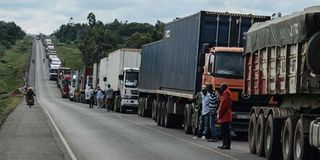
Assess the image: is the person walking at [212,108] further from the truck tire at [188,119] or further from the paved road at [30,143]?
the paved road at [30,143]

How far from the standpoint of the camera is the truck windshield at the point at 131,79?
43.8 metres

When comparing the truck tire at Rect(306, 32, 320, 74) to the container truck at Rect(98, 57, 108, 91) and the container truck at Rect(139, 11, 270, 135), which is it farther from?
the container truck at Rect(98, 57, 108, 91)

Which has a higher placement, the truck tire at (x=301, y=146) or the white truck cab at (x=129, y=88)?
the white truck cab at (x=129, y=88)

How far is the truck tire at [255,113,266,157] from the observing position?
17.2 metres

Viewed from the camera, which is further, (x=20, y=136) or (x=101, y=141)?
(x=20, y=136)


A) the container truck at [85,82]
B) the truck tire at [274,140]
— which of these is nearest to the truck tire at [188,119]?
the truck tire at [274,140]

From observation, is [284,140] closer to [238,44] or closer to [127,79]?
[238,44]

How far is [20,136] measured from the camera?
74.1 ft

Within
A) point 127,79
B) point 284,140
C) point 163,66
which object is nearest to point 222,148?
point 284,140

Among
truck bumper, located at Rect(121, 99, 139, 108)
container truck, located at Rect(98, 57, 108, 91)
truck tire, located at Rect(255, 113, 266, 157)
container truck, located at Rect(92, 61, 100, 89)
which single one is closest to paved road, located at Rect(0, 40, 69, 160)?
truck tire, located at Rect(255, 113, 266, 157)

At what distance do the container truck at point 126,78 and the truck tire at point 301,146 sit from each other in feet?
96.0

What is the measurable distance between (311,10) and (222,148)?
6.09 meters

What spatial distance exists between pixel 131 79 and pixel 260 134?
2689 cm

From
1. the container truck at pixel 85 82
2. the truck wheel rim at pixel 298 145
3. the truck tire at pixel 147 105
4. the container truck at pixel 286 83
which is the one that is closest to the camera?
the container truck at pixel 286 83
